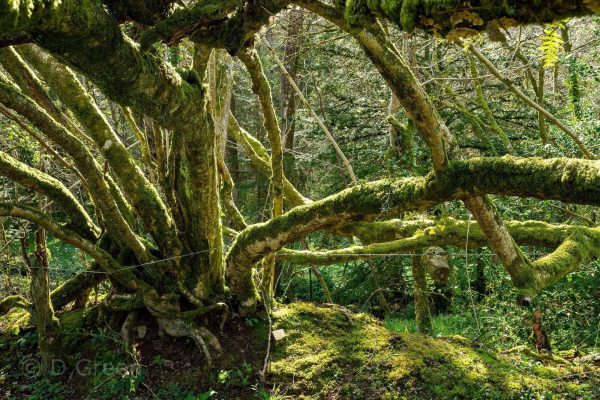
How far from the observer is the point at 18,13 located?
4.04 ft

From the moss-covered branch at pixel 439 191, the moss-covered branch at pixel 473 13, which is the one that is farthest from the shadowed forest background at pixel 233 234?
the moss-covered branch at pixel 473 13

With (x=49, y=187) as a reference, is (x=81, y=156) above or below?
above

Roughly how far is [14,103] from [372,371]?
165 inches

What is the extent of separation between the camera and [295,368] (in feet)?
16.2

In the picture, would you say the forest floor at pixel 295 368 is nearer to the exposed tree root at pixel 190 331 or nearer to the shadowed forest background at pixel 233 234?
the shadowed forest background at pixel 233 234

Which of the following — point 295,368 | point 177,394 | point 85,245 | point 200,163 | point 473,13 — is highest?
point 473,13

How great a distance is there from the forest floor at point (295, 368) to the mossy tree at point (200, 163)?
342mm

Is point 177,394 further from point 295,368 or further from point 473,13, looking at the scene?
point 473,13

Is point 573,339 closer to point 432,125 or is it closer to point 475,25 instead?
point 432,125

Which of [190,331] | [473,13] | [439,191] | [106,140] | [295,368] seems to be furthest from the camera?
[190,331]

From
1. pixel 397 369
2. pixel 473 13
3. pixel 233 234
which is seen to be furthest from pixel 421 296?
pixel 473 13

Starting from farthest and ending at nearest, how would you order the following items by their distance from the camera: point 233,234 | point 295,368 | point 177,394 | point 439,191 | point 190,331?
point 233,234 < point 190,331 < point 295,368 < point 177,394 < point 439,191

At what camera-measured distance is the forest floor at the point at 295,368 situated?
4.48 metres

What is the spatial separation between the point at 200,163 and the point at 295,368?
8.01 feet
